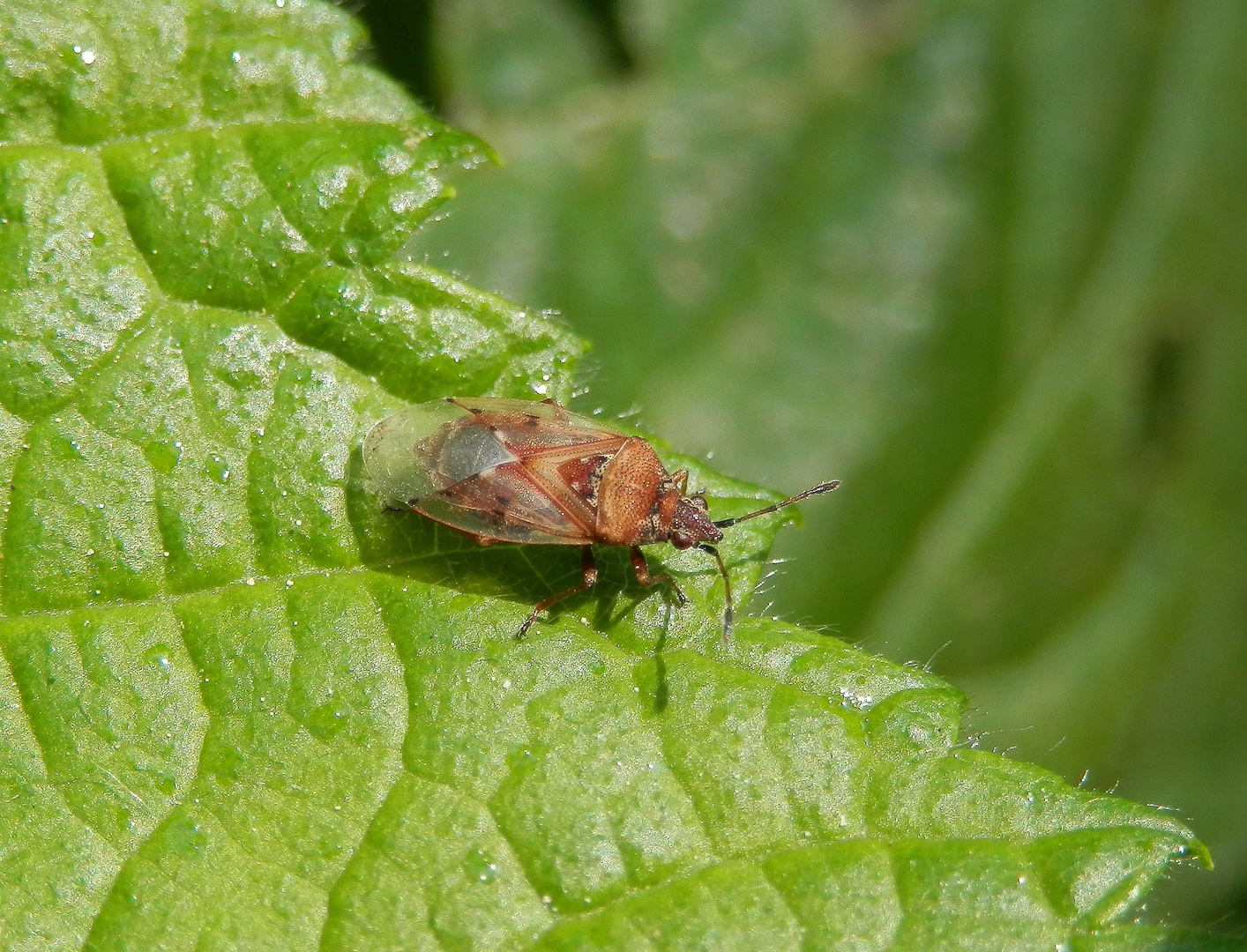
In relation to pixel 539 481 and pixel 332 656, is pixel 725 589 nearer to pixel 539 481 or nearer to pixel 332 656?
pixel 539 481

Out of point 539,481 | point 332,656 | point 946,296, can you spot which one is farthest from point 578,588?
point 946,296

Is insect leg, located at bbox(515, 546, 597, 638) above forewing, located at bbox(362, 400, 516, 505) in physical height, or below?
below

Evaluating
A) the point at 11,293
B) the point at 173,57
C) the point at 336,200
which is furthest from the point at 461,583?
the point at 173,57

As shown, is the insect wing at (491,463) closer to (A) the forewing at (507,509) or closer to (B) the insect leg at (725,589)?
(A) the forewing at (507,509)

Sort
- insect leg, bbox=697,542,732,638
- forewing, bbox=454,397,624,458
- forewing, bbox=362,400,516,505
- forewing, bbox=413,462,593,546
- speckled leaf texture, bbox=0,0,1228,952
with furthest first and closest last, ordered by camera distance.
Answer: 1. forewing, bbox=454,397,624,458
2. forewing, bbox=413,462,593,546
3. forewing, bbox=362,400,516,505
4. insect leg, bbox=697,542,732,638
5. speckled leaf texture, bbox=0,0,1228,952

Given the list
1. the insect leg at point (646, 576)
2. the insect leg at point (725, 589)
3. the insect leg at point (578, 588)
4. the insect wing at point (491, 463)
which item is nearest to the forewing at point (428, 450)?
the insect wing at point (491, 463)

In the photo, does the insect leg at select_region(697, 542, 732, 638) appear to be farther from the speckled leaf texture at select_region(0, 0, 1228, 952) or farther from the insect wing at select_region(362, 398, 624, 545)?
the insect wing at select_region(362, 398, 624, 545)

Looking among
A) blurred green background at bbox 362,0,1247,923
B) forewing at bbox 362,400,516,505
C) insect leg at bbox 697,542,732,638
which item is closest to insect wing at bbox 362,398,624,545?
forewing at bbox 362,400,516,505
